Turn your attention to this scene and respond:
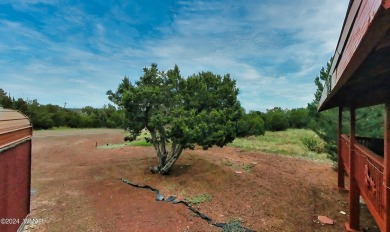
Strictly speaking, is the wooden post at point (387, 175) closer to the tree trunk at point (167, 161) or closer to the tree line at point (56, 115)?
the tree trunk at point (167, 161)

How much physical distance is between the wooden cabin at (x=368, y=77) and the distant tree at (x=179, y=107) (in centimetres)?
456

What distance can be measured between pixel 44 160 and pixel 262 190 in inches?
445

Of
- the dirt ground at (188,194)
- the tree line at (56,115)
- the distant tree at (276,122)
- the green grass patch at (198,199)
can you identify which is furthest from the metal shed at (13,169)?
the distant tree at (276,122)

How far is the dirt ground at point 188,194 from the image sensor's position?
5.71m

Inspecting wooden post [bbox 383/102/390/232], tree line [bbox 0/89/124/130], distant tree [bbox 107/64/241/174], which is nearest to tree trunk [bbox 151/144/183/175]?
distant tree [bbox 107/64/241/174]

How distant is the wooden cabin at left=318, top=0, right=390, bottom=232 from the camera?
3.22ft

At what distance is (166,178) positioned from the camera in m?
9.24

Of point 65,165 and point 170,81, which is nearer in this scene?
point 170,81

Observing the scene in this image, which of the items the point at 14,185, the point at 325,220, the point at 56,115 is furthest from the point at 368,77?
the point at 56,115

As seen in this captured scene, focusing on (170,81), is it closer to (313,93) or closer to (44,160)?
(313,93)

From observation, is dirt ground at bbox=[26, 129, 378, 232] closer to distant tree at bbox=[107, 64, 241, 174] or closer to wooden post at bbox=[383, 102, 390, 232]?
distant tree at bbox=[107, 64, 241, 174]

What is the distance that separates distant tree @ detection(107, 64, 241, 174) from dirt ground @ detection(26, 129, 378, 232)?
1.50m

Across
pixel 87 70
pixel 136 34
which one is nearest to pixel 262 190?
pixel 136 34

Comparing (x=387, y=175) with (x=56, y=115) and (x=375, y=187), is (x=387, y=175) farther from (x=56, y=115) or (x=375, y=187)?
(x=56, y=115)
